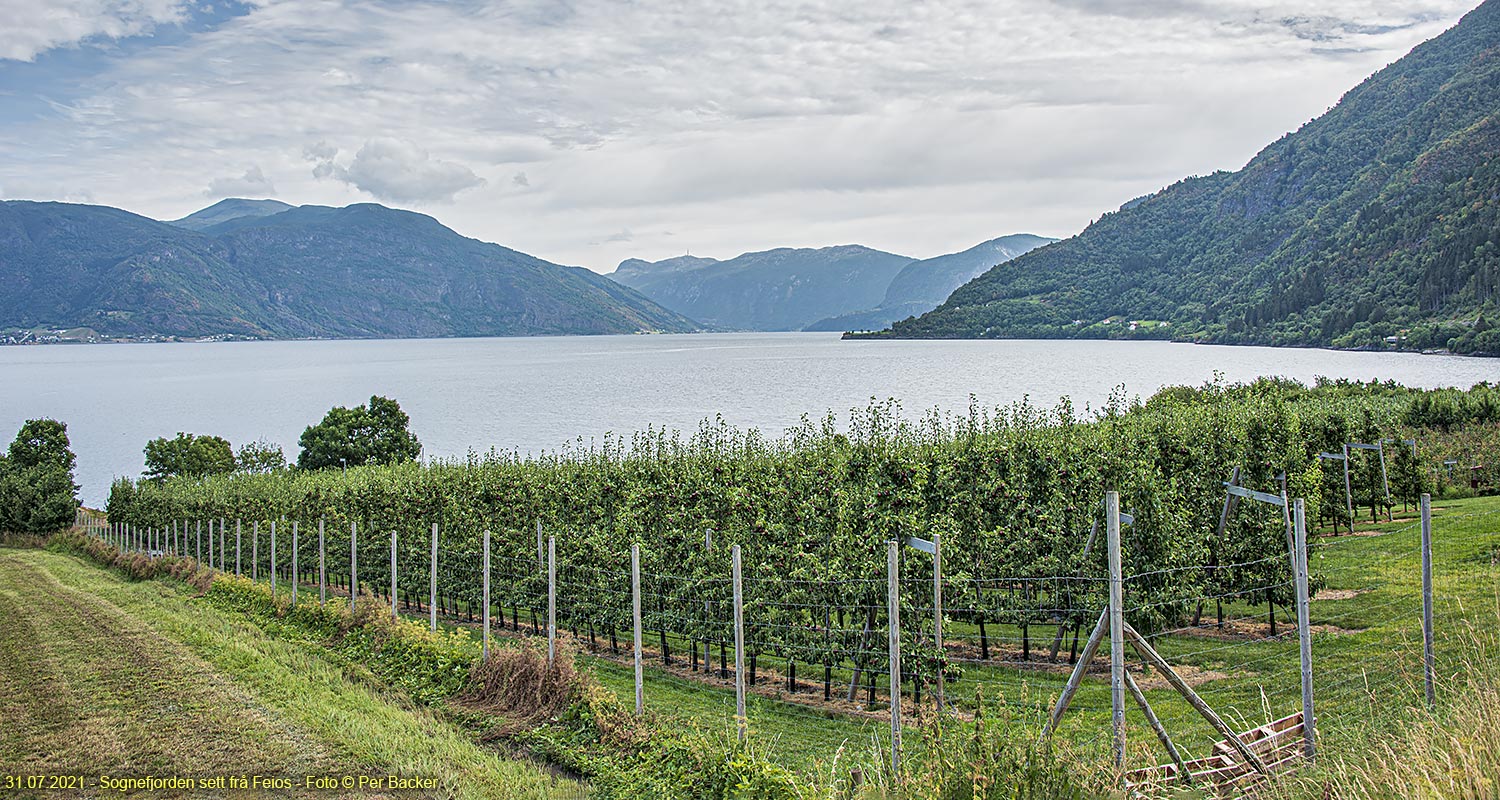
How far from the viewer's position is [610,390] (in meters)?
118

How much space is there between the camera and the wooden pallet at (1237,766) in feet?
20.4

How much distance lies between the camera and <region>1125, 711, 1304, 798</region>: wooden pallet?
623cm

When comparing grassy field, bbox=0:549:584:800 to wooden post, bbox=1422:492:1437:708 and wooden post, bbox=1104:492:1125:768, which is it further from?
wooden post, bbox=1422:492:1437:708

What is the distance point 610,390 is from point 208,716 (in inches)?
4298

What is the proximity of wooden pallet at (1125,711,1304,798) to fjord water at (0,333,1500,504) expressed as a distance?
58.3 m

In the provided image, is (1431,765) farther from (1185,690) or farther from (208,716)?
(208,716)

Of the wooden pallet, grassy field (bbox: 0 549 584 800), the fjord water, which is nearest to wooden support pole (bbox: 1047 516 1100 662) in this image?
the wooden pallet

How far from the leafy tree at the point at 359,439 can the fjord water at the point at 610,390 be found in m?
10.8

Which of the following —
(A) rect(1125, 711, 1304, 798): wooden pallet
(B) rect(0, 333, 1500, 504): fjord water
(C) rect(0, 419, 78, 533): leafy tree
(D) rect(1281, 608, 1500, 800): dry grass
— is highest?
(B) rect(0, 333, 1500, 504): fjord water

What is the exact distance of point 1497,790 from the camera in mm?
4641

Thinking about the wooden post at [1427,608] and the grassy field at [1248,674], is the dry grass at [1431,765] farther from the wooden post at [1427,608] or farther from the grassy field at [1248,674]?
the wooden post at [1427,608]

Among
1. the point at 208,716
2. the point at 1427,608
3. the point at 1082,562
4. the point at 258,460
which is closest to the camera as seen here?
the point at 1427,608

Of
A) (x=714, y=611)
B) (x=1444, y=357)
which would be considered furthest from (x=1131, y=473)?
(x=1444, y=357)

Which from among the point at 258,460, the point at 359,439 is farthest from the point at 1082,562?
the point at 258,460
